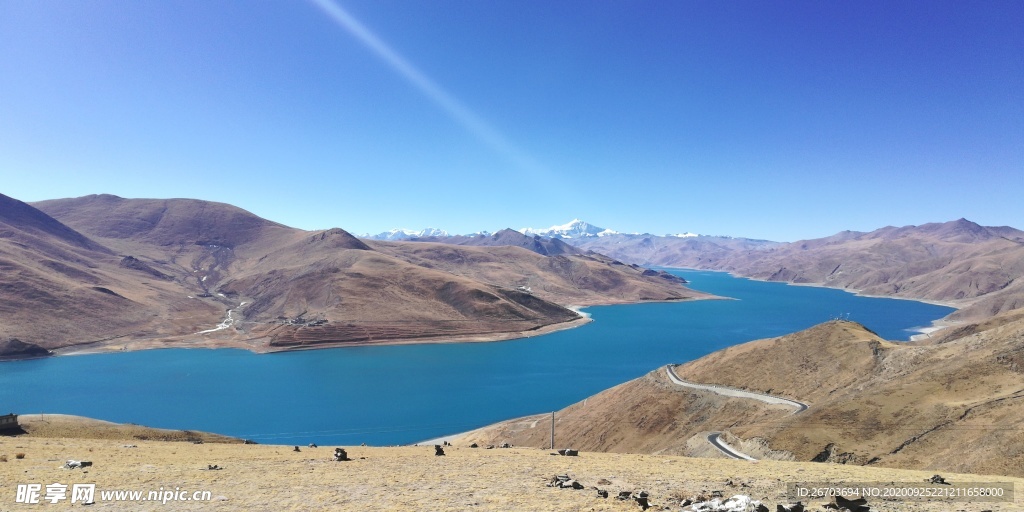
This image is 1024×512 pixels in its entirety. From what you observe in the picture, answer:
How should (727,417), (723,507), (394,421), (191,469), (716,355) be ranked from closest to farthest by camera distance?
(723,507)
(191,469)
(727,417)
(716,355)
(394,421)

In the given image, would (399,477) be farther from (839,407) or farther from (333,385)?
(333,385)

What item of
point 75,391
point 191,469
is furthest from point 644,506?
point 75,391

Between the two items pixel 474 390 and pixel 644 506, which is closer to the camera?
pixel 644 506

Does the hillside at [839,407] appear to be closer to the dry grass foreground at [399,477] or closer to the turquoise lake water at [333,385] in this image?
the dry grass foreground at [399,477]

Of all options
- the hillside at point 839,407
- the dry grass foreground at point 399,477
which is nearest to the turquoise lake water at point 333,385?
the hillside at point 839,407

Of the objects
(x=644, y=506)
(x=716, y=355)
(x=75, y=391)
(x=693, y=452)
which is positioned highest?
(x=644, y=506)

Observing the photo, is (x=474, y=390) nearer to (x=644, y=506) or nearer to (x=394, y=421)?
(x=394, y=421)

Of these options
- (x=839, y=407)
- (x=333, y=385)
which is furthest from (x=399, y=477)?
(x=333, y=385)
